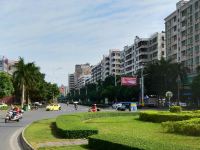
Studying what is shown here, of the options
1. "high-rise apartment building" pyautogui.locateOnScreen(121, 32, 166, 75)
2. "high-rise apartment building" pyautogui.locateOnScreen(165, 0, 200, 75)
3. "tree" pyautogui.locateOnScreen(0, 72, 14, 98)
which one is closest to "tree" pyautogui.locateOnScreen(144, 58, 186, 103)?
"high-rise apartment building" pyautogui.locateOnScreen(165, 0, 200, 75)

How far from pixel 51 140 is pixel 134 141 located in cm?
788

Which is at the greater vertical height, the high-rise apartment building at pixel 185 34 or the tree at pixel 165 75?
the high-rise apartment building at pixel 185 34

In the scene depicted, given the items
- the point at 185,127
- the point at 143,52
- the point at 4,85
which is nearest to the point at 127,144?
the point at 185,127

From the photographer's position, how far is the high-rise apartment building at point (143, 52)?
147500mm

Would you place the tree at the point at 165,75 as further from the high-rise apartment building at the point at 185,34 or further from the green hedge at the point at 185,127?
the green hedge at the point at 185,127

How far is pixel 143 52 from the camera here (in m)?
161

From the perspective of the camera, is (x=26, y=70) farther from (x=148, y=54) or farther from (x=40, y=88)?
(x=148, y=54)

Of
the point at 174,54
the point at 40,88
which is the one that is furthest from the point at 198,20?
the point at 40,88

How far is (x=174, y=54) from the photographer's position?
4894 inches

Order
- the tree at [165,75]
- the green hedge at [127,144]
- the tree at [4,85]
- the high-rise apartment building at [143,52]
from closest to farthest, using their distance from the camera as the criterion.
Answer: the green hedge at [127,144] → the tree at [4,85] → the tree at [165,75] → the high-rise apartment building at [143,52]

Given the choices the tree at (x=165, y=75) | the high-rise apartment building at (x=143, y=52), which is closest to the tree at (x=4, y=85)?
the tree at (x=165, y=75)

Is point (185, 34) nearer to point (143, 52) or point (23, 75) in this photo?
point (23, 75)

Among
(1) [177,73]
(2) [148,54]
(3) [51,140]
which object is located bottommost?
(3) [51,140]

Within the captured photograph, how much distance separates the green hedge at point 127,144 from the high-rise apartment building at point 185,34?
89720mm
